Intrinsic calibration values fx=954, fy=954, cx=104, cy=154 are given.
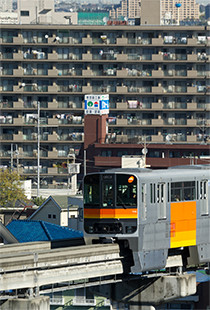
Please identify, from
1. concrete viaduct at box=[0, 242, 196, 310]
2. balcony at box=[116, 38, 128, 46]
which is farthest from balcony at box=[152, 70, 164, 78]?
concrete viaduct at box=[0, 242, 196, 310]

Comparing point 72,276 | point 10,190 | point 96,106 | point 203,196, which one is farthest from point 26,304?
point 96,106

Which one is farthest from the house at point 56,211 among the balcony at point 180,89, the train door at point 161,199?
the balcony at point 180,89

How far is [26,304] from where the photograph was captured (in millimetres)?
25453

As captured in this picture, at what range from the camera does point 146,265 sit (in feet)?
96.0

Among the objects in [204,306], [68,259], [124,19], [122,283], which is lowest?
[204,306]

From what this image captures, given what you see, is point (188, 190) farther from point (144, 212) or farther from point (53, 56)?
point (53, 56)

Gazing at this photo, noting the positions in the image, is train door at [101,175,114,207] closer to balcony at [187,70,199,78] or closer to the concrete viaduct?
the concrete viaduct

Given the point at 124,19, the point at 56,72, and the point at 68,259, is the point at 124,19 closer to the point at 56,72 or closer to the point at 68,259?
the point at 56,72

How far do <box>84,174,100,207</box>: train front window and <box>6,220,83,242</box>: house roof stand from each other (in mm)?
7706

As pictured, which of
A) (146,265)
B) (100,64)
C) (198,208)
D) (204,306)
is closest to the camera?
(146,265)

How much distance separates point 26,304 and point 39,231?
15018 mm

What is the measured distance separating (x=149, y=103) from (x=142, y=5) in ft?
33.3

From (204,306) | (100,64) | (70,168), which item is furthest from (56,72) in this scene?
(204,306)

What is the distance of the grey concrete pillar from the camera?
2539 centimetres
